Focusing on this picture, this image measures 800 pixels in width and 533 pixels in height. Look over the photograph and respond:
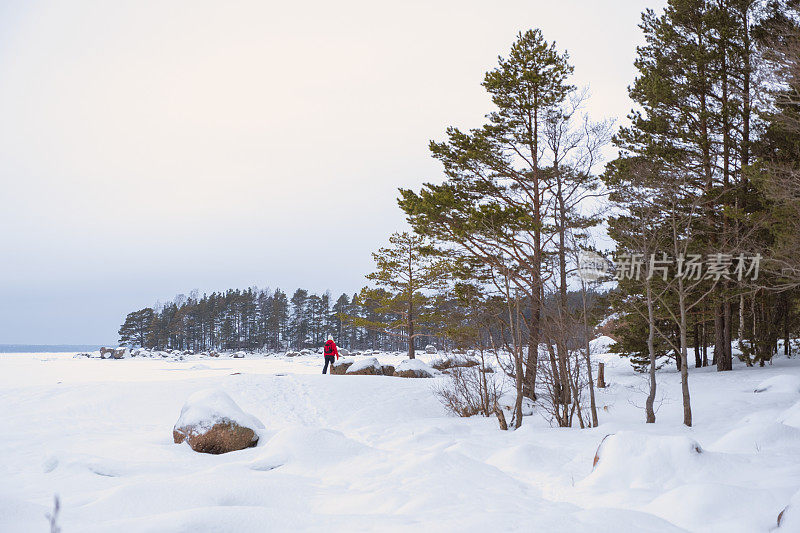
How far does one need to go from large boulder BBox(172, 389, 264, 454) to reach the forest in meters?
6.19

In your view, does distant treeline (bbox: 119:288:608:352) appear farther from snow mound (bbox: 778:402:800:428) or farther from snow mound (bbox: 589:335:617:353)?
snow mound (bbox: 778:402:800:428)

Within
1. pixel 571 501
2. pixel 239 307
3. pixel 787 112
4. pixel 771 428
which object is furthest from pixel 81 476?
pixel 239 307

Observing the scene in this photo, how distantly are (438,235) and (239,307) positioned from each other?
220 feet

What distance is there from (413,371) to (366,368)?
227cm

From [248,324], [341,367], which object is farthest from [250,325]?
[341,367]

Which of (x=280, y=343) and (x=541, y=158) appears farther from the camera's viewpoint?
(x=280, y=343)

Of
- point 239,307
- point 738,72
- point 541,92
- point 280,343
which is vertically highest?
point 738,72

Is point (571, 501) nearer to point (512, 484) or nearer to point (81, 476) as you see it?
point (512, 484)

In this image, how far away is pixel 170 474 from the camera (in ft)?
23.4

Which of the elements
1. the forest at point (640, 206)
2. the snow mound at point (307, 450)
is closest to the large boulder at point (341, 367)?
the forest at point (640, 206)

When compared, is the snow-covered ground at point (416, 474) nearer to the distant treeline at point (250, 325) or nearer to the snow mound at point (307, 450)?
Answer: the snow mound at point (307, 450)

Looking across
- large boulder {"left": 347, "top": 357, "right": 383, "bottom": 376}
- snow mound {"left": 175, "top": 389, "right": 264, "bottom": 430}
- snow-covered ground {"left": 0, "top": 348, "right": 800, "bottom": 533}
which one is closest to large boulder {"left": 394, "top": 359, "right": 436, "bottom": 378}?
large boulder {"left": 347, "top": 357, "right": 383, "bottom": 376}

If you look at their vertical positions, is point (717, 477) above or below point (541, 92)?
below

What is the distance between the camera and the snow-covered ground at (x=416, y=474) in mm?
4312
